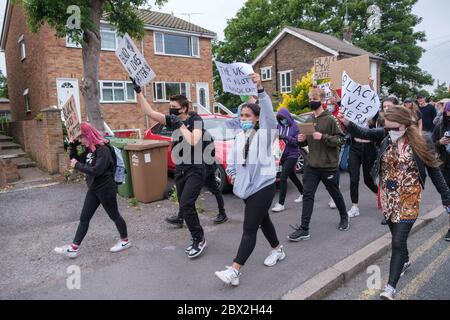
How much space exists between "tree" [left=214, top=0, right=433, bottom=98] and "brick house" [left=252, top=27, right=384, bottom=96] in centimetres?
527

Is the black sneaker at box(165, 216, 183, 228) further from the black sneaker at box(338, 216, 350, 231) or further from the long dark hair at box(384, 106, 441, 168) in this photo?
the long dark hair at box(384, 106, 441, 168)

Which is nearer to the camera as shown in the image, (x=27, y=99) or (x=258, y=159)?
(x=258, y=159)

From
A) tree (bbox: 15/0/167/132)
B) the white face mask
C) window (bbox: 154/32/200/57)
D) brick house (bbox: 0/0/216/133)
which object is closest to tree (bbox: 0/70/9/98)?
brick house (bbox: 0/0/216/133)

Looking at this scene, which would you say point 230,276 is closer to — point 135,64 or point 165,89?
point 135,64

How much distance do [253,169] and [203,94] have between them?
769 inches

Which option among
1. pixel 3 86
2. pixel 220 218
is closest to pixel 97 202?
pixel 220 218

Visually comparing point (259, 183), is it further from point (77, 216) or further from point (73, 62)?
point (73, 62)

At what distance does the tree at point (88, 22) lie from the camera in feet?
26.4

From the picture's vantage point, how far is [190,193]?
14.2ft

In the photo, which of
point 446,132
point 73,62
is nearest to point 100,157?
point 446,132

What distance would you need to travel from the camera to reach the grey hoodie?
3.57 m

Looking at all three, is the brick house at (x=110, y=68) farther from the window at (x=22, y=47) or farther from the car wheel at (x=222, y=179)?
the car wheel at (x=222, y=179)
